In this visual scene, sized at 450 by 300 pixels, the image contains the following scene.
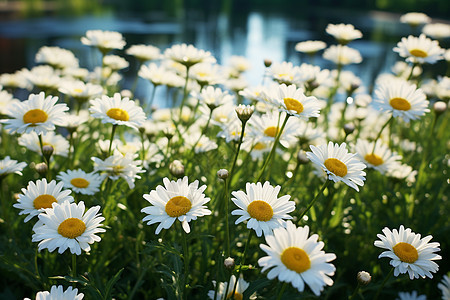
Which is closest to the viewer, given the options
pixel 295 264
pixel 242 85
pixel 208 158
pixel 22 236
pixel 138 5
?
pixel 295 264

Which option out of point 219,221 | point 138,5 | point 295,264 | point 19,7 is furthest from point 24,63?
point 138,5

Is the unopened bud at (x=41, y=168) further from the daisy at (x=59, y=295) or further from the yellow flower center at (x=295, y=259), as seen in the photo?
the yellow flower center at (x=295, y=259)

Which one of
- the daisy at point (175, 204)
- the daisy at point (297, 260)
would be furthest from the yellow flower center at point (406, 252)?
the daisy at point (175, 204)

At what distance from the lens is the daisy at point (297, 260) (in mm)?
1124

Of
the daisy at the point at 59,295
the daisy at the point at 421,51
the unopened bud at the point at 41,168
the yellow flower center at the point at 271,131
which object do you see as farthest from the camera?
the daisy at the point at 421,51

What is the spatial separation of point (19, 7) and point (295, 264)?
1010 inches

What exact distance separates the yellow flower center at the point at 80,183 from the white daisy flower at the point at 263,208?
82 centimetres

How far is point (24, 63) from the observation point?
1127cm

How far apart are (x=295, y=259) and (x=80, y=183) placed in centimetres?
112

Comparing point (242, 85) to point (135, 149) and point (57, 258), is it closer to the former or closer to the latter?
point (135, 149)

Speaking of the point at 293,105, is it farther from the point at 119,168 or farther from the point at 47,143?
the point at 47,143

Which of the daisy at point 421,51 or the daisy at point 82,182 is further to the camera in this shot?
the daisy at point 421,51

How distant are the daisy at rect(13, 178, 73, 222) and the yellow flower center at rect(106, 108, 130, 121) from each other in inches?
15.1

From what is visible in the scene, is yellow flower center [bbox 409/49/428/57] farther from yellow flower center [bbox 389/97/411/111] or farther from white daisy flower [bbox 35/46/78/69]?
white daisy flower [bbox 35/46/78/69]
